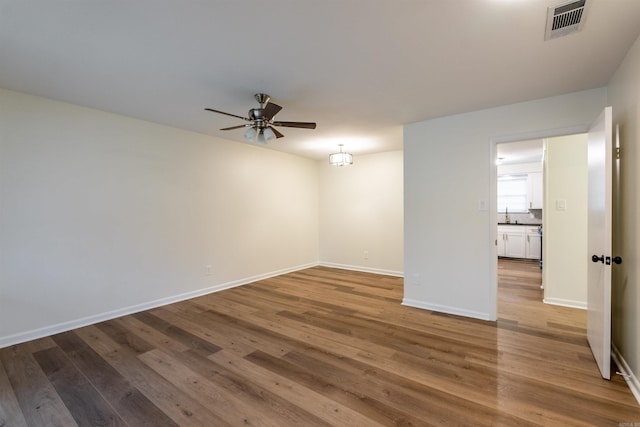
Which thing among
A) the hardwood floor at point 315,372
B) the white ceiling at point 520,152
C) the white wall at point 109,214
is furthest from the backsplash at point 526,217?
the white wall at point 109,214

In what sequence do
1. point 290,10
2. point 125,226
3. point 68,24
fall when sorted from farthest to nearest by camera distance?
point 125,226, point 68,24, point 290,10

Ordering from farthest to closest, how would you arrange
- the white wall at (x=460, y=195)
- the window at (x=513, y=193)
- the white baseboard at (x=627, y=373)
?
the window at (x=513, y=193)
the white wall at (x=460, y=195)
the white baseboard at (x=627, y=373)

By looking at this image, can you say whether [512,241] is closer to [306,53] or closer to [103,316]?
[306,53]

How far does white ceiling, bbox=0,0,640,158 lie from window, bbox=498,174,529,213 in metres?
5.25

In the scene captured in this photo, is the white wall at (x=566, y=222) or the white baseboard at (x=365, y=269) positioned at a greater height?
the white wall at (x=566, y=222)

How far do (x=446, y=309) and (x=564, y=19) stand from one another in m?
3.04

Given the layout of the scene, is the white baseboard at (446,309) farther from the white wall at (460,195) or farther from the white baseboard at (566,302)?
the white baseboard at (566,302)

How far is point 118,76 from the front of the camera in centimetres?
254

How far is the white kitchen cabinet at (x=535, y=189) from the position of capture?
6918mm

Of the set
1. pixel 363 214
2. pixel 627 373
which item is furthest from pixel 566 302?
pixel 363 214

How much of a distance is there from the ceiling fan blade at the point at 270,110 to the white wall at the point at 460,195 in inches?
78.7

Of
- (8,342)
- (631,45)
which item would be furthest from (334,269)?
(631,45)

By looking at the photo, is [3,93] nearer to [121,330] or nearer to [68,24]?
[68,24]

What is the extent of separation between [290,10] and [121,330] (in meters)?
3.50
